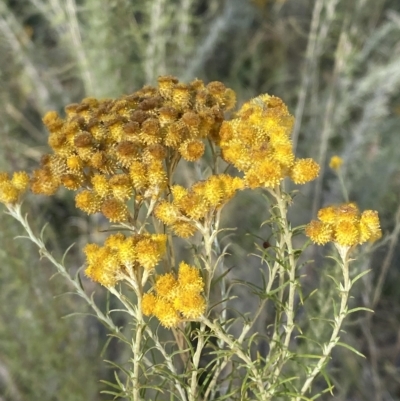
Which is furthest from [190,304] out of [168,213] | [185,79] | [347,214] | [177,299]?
[185,79]

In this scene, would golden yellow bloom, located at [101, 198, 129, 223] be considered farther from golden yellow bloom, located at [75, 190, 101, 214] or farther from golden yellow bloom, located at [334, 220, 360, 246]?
golden yellow bloom, located at [334, 220, 360, 246]

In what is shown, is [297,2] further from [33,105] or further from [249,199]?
[33,105]

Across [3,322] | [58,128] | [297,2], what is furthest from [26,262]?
[297,2]

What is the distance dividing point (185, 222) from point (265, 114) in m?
0.18

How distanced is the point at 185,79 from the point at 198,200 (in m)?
1.41

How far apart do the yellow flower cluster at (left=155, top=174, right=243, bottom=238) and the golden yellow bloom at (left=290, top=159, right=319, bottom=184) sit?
7 cm

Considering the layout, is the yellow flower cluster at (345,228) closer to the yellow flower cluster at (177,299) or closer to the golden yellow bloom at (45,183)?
the yellow flower cluster at (177,299)

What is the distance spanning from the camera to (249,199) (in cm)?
196

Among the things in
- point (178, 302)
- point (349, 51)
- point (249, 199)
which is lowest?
point (249, 199)

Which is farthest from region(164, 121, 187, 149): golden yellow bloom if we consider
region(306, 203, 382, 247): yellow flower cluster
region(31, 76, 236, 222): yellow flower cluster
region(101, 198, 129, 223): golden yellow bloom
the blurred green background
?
the blurred green background

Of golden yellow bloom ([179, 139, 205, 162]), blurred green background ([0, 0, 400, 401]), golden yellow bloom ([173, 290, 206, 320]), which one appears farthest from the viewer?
blurred green background ([0, 0, 400, 401])

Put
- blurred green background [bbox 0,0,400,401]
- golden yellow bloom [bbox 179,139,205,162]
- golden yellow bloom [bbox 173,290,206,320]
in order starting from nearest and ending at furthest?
golden yellow bloom [bbox 173,290,206,320] < golden yellow bloom [bbox 179,139,205,162] < blurred green background [bbox 0,0,400,401]

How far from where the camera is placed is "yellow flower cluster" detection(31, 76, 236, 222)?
66 cm

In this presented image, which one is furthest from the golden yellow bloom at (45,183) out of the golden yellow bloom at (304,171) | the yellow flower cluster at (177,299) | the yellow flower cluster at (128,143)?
the golden yellow bloom at (304,171)
